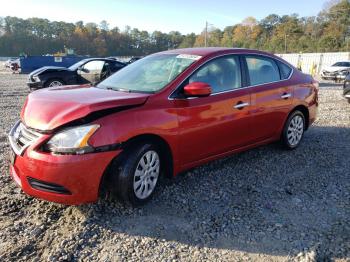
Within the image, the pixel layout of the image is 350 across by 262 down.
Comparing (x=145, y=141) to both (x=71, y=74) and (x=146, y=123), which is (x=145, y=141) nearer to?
(x=146, y=123)

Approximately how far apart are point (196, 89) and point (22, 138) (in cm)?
182

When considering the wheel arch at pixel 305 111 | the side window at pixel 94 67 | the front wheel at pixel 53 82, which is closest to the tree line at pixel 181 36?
the side window at pixel 94 67

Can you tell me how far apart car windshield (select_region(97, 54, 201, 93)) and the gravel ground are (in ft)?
4.04

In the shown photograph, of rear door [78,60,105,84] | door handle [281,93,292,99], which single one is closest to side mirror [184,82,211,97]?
door handle [281,93,292,99]

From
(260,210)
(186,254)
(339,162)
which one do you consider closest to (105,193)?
(186,254)

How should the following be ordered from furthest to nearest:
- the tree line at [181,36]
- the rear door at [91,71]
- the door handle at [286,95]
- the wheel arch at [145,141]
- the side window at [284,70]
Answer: the tree line at [181,36] → the rear door at [91,71] → the side window at [284,70] → the door handle at [286,95] → the wheel arch at [145,141]

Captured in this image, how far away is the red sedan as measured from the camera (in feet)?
10.4

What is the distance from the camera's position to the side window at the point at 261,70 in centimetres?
489

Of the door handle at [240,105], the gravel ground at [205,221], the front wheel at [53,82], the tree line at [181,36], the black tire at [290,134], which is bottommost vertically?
the gravel ground at [205,221]

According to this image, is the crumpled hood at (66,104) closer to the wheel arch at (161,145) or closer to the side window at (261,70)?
the wheel arch at (161,145)

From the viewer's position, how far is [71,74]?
43.4 feet

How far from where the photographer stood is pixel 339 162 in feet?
17.2

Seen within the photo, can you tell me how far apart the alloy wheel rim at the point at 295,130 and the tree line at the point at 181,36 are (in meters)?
63.7

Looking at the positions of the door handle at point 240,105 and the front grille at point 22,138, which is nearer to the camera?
the front grille at point 22,138
